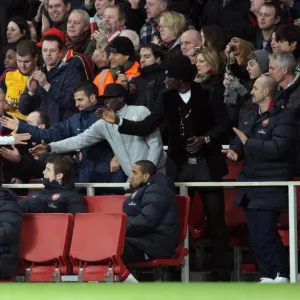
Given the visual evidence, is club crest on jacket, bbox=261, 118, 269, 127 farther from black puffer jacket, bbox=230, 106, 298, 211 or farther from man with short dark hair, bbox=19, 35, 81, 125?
man with short dark hair, bbox=19, 35, 81, 125

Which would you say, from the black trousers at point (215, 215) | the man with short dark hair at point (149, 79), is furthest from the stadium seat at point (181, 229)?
the man with short dark hair at point (149, 79)

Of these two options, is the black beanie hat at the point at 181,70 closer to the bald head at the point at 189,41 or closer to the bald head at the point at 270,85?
the bald head at the point at 270,85

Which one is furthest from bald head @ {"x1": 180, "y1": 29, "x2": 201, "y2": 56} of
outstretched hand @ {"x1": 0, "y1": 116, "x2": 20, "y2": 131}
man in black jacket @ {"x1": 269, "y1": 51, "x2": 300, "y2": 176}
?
outstretched hand @ {"x1": 0, "y1": 116, "x2": 20, "y2": 131}

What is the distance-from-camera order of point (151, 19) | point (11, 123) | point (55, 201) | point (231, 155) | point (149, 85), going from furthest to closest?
point (151, 19) → point (149, 85) → point (11, 123) → point (55, 201) → point (231, 155)

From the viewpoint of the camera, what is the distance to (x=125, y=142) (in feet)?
40.3

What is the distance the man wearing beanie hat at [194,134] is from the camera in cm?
1182

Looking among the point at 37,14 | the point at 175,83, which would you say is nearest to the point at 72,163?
the point at 175,83

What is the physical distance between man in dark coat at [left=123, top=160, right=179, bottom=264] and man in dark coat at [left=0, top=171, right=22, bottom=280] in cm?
95

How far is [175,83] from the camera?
39.2 ft

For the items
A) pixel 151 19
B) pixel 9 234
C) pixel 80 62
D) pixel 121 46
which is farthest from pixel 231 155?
pixel 151 19

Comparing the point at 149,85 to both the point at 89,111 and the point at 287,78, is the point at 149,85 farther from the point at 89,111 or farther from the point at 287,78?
the point at 287,78

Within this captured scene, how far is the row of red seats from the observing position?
1105 centimetres

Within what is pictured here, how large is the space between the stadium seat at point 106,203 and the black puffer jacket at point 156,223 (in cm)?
54

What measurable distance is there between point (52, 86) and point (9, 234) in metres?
3.06
